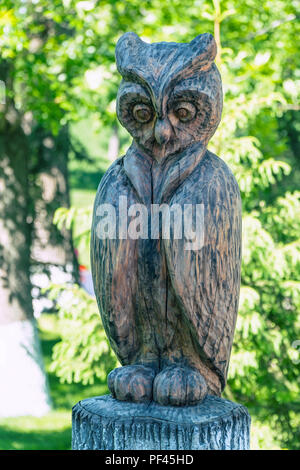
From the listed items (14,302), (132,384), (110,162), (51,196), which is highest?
(110,162)

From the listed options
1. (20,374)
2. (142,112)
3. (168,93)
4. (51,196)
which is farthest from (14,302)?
(168,93)

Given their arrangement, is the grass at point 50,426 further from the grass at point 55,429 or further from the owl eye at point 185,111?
the owl eye at point 185,111

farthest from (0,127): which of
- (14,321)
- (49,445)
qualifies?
(49,445)

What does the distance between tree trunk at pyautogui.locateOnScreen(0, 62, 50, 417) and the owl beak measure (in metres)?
5.06

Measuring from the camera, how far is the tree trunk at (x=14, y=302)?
7172mm

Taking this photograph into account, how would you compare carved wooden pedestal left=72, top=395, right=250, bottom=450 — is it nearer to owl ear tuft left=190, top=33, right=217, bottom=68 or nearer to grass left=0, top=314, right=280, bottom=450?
owl ear tuft left=190, top=33, right=217, bottom=68

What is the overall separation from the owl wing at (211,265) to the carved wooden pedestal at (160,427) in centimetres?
25

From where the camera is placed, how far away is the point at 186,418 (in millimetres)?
2277

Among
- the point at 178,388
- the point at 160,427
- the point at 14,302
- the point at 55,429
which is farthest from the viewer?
the point at 14,302

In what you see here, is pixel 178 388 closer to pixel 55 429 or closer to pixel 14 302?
pixel 55 429

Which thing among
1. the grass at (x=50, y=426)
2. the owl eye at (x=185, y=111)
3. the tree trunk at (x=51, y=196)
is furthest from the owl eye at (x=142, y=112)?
the tree trunk at (x=51, y=196)

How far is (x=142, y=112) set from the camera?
2480 millimetres

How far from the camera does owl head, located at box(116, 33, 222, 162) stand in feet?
7.91

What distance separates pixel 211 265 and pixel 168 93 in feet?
2.32
